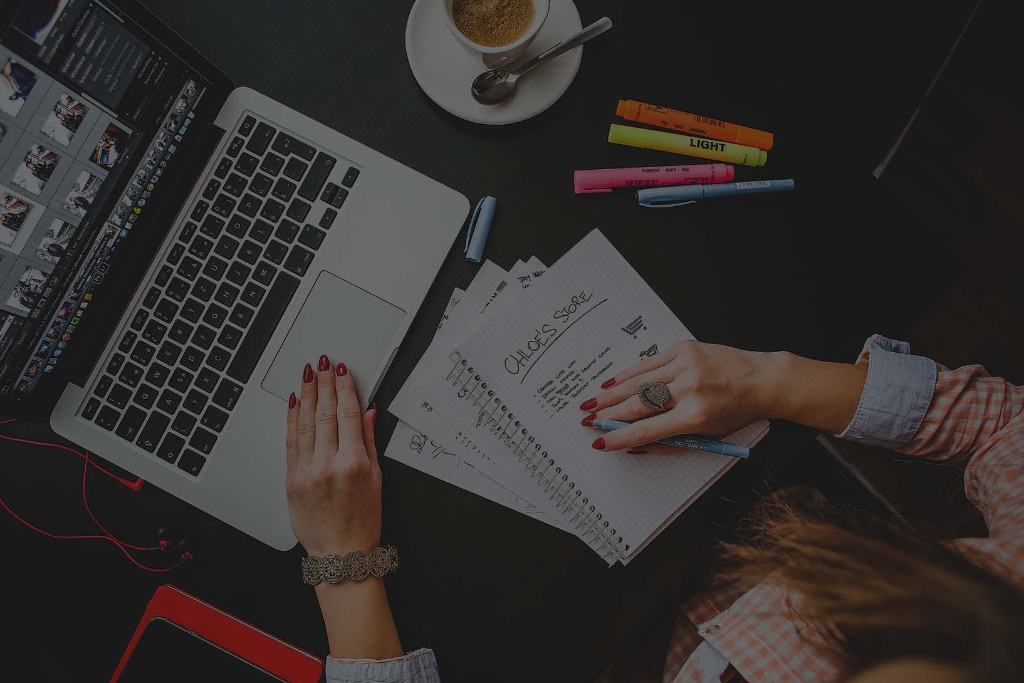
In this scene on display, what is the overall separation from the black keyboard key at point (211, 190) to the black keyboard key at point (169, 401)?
Answer: 0.92 ft

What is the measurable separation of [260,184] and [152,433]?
383mm

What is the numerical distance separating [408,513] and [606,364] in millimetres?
367

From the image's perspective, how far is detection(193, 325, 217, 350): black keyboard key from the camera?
86cm

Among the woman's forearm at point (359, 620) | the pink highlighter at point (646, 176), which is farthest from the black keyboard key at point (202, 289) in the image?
the pink highlighter at point (646, 176)

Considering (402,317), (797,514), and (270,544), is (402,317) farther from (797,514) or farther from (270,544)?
(797,514)

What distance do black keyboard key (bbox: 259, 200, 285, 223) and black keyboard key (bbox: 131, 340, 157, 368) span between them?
0.80ft

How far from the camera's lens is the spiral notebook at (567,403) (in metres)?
0.88

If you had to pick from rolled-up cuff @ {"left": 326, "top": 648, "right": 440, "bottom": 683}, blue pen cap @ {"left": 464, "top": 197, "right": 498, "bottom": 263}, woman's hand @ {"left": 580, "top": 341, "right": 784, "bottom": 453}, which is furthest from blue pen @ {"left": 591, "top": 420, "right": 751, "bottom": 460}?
rolled-up cuff @ {"left": 326, "top": 648, "right": 440, "bottom": 683}

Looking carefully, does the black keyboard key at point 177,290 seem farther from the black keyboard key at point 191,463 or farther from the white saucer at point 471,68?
the white saucer at point 471,68

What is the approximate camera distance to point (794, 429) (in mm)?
925

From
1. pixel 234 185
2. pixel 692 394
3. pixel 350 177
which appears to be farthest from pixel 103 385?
pixel 692 394

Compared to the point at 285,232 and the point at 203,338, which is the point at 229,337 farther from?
the point at 285,232

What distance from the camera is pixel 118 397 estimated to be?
0.86 m

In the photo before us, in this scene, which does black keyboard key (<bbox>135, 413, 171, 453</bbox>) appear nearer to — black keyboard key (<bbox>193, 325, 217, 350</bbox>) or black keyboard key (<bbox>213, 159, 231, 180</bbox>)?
black keyboard key (<bbox>193, 325, 217, 350</bbox>)
